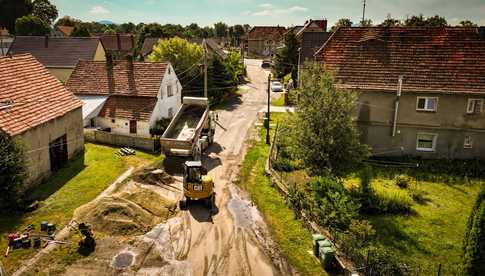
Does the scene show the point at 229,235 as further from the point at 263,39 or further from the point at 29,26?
the point at 263,39

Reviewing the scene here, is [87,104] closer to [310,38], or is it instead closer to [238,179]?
[238,179]

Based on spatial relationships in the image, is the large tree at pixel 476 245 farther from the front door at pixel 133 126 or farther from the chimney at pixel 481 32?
the front door at pixel 133 126

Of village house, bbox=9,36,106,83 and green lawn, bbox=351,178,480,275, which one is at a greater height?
village house, bbox=9,36,106,83

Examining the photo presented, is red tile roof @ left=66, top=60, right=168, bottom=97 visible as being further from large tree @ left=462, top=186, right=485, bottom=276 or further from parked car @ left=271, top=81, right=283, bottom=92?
parked car @ left=271, top=81, right=283, bottom=92

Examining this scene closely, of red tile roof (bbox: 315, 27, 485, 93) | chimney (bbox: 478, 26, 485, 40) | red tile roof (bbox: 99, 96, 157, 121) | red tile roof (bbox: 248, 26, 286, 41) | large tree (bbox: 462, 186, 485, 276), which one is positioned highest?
red tile roof (bbox: 248, 26, 286, 41)

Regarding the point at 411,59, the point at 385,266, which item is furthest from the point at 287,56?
the point at 385,266

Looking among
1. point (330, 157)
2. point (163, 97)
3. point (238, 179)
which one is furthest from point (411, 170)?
point (163, 97)

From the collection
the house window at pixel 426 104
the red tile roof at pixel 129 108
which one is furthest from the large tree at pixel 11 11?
the house window at pixel 426 104

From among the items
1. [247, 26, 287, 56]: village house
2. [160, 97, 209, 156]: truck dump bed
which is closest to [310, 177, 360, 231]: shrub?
[160, 97, 209, 156]: truck dump bed
